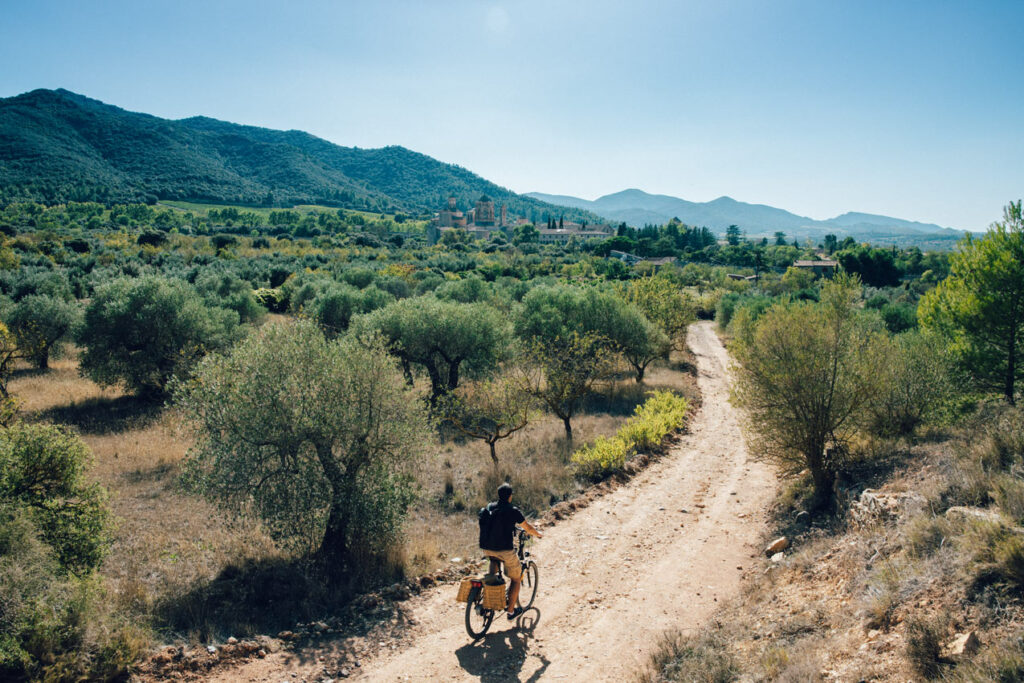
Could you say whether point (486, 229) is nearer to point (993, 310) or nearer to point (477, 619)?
point (993, 310)

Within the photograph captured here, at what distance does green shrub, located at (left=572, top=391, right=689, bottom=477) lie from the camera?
15844 millimetres

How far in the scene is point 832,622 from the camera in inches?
273

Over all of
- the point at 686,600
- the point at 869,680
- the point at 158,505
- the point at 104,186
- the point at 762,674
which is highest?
the point at 104,186

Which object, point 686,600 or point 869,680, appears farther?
point 686,600

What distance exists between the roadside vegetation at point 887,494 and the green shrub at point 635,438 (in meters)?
4.50

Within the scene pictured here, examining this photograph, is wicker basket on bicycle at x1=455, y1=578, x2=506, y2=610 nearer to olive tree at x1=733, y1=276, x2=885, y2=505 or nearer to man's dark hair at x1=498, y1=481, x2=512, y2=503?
man's dark hair at x1=498, y1=481, x2=512, y2=503

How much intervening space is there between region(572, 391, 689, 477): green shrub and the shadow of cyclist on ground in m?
7.60

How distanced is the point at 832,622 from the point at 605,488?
8056 mm

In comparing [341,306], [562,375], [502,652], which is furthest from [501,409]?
[341,306]

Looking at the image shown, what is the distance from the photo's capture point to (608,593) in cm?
948

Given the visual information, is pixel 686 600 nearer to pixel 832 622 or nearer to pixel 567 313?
pixel 832 622

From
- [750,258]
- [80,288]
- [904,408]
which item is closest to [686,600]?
[904,408]

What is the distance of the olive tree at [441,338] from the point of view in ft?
73.5

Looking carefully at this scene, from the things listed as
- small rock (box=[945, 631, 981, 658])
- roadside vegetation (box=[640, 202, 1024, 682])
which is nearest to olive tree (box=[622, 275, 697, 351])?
roadside vegetation (box=[640, 202, 1024, 682])
